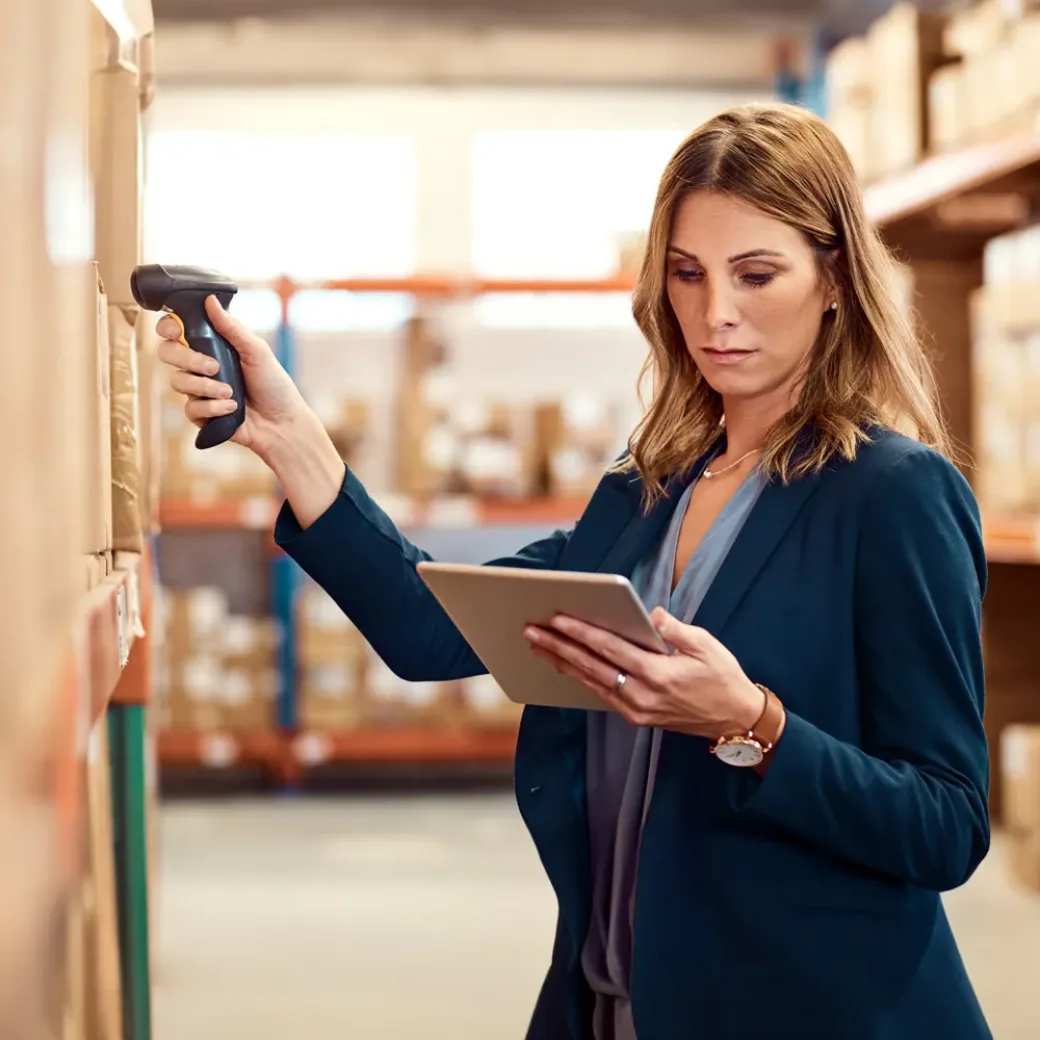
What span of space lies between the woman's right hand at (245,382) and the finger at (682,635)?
53cm

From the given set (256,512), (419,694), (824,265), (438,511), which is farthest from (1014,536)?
(256,512)

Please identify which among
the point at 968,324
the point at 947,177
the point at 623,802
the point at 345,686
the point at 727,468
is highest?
the point at 947,177

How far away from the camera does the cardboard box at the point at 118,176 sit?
137 centimetres

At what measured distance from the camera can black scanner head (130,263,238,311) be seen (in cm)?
129

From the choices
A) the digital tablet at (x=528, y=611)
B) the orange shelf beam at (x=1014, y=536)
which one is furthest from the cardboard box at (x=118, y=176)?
the orange shelf beam at (x=1014, y=536)

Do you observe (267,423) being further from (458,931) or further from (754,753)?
(458,931)

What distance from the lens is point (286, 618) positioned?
213 inches

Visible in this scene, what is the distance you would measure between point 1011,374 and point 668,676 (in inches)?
120

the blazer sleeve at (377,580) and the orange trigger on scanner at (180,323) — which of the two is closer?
the orange trigger on scanner at (180,323)

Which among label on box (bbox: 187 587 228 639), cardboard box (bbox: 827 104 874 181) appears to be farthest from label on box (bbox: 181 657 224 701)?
cardboard box (bbox: 827 104 874 181)

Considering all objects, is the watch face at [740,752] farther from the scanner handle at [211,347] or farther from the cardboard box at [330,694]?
the cardboard box at [330,694]

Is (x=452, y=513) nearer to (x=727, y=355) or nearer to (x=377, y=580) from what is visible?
(x=377, y=580)

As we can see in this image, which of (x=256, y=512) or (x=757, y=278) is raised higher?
(x=757, y=278)

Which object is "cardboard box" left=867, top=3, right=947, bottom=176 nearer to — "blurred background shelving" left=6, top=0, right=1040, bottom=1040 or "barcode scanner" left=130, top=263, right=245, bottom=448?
"blurred background shelving" left=6, top=0, right=1040, bottom=1040
